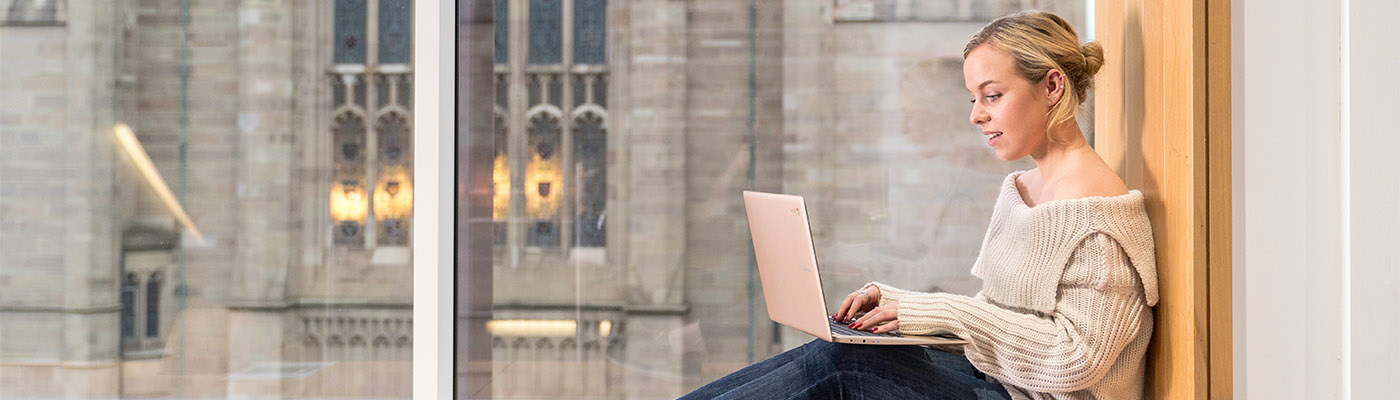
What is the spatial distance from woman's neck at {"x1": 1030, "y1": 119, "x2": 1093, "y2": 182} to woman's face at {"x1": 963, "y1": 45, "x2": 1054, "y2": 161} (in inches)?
0.9

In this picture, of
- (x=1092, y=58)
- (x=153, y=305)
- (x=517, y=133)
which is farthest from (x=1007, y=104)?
Answer: (x=153, y=305)

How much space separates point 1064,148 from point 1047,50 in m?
0.17

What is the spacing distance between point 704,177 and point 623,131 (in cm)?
27

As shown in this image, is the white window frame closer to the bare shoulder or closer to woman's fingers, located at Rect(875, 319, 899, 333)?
woman's fingers, located at Rect(875, 319, 899, 333)

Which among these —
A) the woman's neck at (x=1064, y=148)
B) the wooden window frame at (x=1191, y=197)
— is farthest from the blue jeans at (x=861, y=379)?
the woman's neck at (x=1064, y=148)

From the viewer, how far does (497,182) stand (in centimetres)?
248

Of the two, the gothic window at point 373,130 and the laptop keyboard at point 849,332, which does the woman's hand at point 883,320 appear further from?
the gothic window at point 373,130

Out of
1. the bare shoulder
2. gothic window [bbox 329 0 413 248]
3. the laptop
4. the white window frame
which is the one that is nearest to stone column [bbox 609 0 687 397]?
the white window frame
